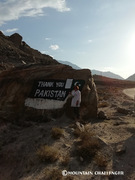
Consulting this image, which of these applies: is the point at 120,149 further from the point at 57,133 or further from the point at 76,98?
the point at 76,98

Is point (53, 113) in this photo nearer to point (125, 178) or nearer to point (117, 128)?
point (117, 128)

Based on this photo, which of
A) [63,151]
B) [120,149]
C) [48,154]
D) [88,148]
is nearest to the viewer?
[48,154]

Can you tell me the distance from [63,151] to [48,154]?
714mm

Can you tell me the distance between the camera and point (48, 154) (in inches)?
258

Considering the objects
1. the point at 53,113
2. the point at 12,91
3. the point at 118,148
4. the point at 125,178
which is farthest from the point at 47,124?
the point at 125,178

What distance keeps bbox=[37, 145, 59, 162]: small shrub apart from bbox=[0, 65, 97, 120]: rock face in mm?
3357

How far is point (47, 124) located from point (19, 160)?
284 centimetres

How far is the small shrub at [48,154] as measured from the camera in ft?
21.3

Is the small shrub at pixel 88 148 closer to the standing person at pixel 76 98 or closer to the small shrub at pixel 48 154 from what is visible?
the small shrub at pixel 48 154

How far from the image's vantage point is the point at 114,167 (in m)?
6.05
